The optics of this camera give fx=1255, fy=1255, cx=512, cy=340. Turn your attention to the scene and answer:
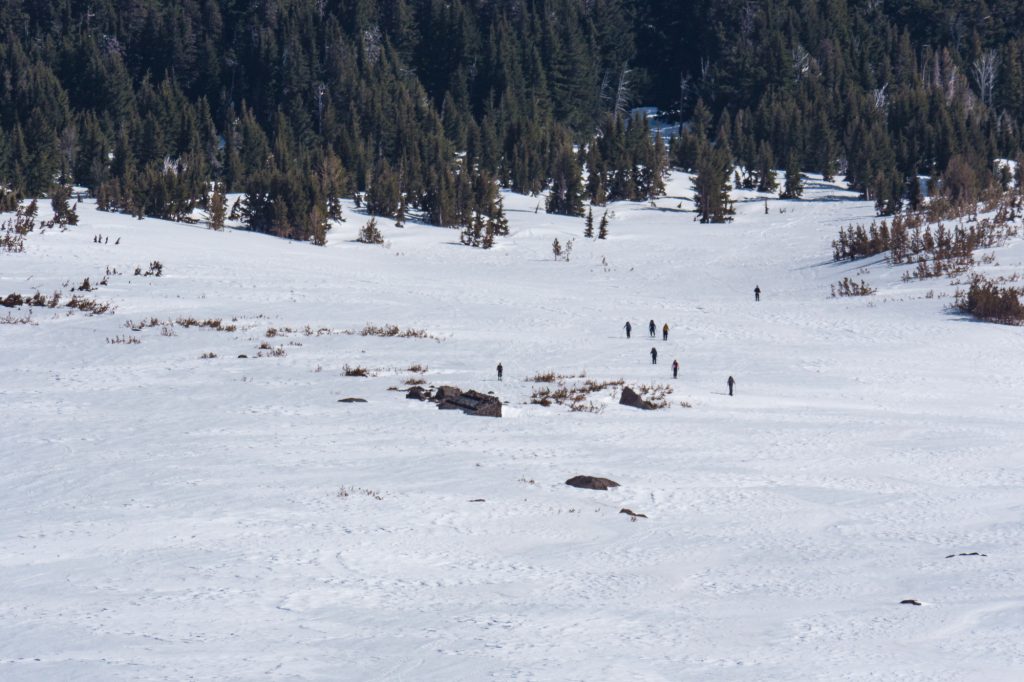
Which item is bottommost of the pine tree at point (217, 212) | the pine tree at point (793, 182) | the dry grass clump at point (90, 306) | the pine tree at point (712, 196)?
the dry grass clump at point (90, 306)

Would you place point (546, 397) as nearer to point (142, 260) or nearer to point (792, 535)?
point (792, 535)

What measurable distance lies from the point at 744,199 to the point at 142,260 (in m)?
53.2

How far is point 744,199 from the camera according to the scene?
91812mm

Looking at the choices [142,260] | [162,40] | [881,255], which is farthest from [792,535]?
[162,40]

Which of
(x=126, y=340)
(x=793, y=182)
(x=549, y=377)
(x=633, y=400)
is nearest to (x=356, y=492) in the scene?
(x=633, y=400)

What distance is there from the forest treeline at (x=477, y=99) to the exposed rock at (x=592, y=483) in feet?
149

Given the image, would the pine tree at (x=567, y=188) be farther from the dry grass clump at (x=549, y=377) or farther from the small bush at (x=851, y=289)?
the dry grass clump at (x=549, y=377)

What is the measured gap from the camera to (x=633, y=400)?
26.8 metres

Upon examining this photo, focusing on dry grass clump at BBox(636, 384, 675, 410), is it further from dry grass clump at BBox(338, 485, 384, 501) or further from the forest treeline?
the forest treeline

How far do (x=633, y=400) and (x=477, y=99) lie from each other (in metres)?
103

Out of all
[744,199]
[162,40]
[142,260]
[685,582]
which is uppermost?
[162,40]

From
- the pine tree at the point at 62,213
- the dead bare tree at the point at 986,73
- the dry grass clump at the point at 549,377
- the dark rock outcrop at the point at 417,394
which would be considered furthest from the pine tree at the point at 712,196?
the dark rock outcrop at the point at 417,394

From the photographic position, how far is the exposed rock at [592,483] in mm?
19656

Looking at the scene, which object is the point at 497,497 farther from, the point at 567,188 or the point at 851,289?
the point at 567,188
